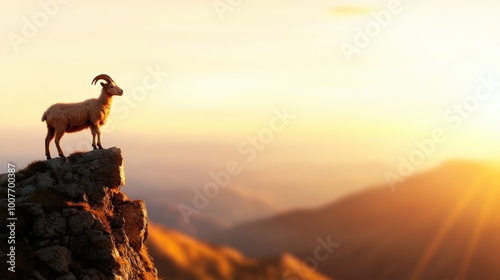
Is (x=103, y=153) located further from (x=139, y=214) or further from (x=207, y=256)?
(x=207, y=256)

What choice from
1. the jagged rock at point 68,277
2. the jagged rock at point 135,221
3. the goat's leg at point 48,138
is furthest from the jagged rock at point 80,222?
the goat's leg at point 48,138

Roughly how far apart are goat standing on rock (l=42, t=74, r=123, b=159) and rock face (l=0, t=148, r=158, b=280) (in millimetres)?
1588

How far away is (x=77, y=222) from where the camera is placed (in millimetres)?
36031

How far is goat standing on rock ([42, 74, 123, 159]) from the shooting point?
40188 millimetres

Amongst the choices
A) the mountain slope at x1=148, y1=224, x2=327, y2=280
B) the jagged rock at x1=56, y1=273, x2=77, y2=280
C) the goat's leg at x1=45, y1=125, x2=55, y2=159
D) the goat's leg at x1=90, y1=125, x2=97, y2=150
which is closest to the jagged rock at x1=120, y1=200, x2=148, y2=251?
the goat's leg at x1=90, y1=125, x2=97, y2=150

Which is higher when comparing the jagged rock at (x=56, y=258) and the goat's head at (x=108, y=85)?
the goat's head at (x=108, y=85)

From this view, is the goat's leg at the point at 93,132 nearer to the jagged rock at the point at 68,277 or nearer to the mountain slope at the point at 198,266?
the jagged rock at the point at 68,277

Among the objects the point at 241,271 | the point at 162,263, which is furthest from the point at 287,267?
the point at 162,263

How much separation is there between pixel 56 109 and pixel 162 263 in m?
138

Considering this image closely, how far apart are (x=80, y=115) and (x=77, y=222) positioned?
7.36 meters

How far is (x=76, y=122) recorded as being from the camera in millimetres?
40625

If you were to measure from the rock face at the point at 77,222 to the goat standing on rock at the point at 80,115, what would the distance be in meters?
1.59

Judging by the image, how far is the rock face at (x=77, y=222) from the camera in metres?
34.3

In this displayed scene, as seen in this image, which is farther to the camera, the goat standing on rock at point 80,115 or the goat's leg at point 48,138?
the goat's leg at point 48,138
